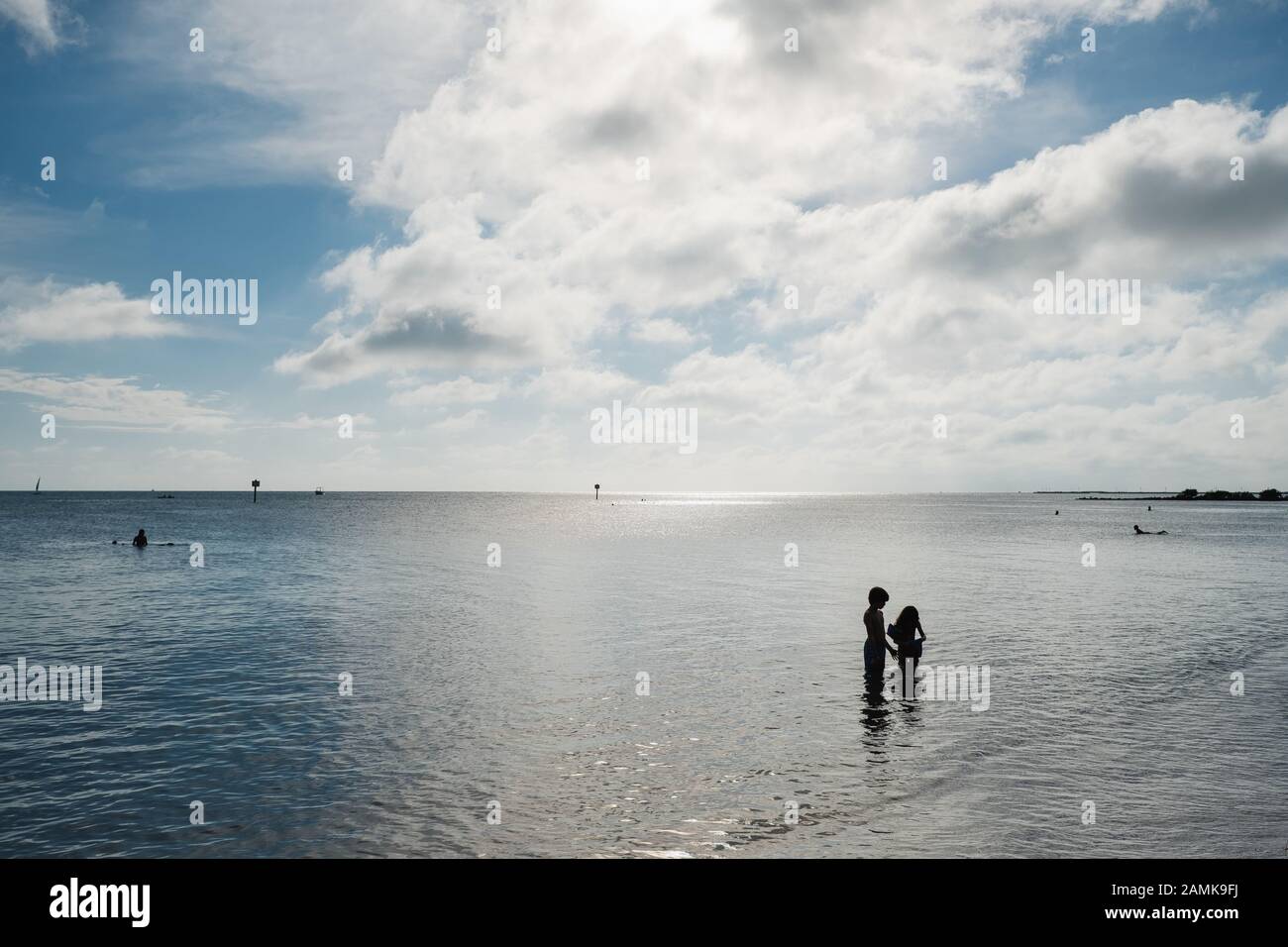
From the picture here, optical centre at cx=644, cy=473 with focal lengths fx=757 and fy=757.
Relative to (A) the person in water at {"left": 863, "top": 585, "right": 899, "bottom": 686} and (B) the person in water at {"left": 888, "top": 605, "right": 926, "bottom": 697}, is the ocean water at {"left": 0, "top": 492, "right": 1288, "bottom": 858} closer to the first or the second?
(A) the person in water at {"left": 863, "top": 585, "right": 899, "bottom": 686}

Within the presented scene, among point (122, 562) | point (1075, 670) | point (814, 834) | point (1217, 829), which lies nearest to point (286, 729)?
point (814, 834)

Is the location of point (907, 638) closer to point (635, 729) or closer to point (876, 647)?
point (876, 647)

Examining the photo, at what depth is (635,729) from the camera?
18.2 m

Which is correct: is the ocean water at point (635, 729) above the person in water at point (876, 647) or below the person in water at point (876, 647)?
below

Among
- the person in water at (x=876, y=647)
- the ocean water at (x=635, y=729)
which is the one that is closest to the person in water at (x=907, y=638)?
the person in water at (x=876, y=647)

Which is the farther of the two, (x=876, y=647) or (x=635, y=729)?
(x=876, y=647)

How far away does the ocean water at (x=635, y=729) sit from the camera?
12266mm

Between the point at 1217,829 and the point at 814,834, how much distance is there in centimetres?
643

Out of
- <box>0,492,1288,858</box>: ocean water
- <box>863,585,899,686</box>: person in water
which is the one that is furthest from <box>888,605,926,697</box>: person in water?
<box>0,492,1288,858</box>: ocean water

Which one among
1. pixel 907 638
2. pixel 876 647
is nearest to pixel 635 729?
pixel 876 647

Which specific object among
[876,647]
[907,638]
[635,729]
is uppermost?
[907,638]

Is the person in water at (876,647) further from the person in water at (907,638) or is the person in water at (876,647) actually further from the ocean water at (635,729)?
the ocean water at (635,729)

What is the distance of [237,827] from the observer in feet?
41.0
